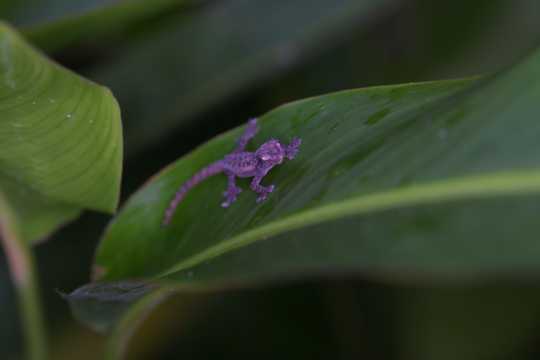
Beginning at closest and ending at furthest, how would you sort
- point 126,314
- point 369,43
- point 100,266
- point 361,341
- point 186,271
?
A: 1. point 186,271
2. point 126,314
3. point 100,266
4. point 361,341
5. point 369,43

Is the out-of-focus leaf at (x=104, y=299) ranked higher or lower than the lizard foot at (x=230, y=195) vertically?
lower

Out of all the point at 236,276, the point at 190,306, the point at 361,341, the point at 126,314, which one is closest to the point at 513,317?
the point at 361,341

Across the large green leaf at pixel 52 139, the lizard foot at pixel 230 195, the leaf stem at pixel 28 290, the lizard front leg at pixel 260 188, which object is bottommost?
the leaf stem at pixel 28 290

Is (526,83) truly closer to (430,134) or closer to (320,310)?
(430,134)

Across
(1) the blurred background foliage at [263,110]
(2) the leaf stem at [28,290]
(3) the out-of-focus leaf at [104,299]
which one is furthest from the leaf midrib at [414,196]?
(1) the blurred background foliage at [263,110]

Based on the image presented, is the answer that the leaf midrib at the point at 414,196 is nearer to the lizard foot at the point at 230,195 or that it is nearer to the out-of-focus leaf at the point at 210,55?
the lizard foot at the point at 230,195

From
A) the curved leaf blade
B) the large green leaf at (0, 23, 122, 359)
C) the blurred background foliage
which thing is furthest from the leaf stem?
the blurred background foliage

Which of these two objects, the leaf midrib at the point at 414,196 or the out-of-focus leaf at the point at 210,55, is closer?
the leaf midrib at the point at 414,196

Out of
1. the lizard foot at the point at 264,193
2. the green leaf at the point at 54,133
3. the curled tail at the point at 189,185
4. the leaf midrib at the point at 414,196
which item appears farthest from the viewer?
the curled tail at the point at 189,185

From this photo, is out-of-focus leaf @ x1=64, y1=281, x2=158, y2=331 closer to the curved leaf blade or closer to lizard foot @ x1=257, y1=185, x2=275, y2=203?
the curved leaf blade
